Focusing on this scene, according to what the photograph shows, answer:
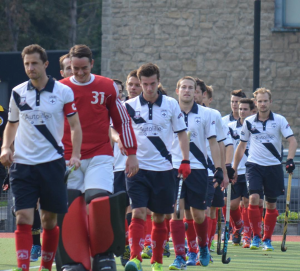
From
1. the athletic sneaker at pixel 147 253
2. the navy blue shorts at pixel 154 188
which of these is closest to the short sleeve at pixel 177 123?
the navy blue shorts at pixel 154 188

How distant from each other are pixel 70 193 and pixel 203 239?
8.55ft

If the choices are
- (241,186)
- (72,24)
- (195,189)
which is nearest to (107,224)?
(195,189)

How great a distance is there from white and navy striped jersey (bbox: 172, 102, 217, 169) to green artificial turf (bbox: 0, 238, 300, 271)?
122 centimetres

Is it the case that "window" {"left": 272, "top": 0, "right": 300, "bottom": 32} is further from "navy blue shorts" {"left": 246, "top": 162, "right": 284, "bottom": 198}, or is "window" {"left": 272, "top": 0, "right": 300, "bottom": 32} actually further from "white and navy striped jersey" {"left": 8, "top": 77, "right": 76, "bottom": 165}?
"white and navy striped jersey" {"left": 8, "top": 77, "right": 76, "bottom": 165}

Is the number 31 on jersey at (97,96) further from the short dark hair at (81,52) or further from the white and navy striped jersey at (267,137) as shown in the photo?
the white and navy striped jersey at (267,137)

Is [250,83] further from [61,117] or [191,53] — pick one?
[61,117]

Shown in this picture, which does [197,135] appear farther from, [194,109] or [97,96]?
[97,96]

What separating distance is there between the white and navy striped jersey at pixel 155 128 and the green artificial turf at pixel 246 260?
137cm

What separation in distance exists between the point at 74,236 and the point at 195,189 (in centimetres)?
253

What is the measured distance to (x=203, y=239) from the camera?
971cm

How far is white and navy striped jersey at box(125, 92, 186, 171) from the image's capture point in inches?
334

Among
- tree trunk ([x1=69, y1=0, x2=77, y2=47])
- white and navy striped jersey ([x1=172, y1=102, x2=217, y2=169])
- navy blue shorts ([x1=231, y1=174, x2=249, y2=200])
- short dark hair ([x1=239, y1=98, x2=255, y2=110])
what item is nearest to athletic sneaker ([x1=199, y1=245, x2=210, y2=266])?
white and navy striped jersey ([x1=172, y1=102, x2=217, y2=169])

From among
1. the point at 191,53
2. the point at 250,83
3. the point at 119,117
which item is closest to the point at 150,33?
the point at 191,53

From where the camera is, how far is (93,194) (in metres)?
7.37
